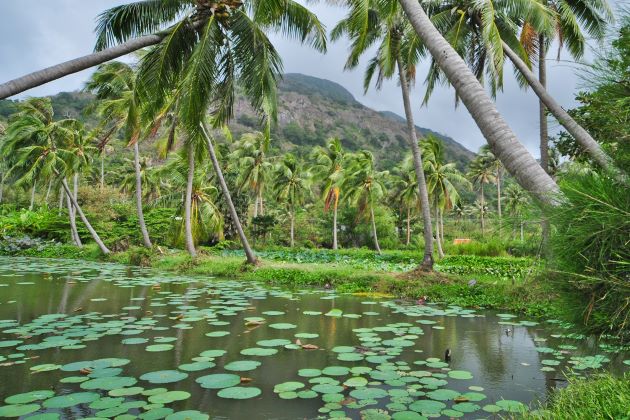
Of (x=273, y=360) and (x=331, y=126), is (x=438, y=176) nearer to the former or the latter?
(x=273, y=360)

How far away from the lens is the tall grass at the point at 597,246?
2023 millimetres

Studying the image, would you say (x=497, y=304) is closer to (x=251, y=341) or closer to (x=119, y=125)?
(x=251, y=341)

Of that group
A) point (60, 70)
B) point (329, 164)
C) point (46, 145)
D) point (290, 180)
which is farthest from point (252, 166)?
point (60, 70)

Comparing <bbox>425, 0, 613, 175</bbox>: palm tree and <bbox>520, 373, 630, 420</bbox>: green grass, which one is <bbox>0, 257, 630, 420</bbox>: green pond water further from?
<bbox>425, 0, 613, 175</bbox>: palm tree

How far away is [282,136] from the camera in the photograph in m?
102

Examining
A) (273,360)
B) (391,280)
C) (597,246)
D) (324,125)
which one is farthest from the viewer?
(324,125)

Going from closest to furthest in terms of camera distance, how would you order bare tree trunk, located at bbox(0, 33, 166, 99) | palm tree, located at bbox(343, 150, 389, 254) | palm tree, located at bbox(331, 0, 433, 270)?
bare tree trunk, located at bbox(0, 33, 166, 99) < palm tree, located at bbox(331, 0, 433, 270) < palm tree, located at bbox(343, 150, 389, 254)

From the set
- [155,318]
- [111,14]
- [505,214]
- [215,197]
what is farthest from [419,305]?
[215,197]

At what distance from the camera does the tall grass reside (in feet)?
6.64

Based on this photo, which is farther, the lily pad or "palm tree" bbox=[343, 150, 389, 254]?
"palm tree" bbox=[343, 150, 389, 254]

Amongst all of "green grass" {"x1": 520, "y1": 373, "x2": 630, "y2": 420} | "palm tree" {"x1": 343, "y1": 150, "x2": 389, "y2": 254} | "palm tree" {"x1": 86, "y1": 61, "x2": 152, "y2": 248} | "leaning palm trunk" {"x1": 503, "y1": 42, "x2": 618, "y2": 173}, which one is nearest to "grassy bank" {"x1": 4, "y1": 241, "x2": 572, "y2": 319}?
"green grass" {"x1": 520, "y1": 373, "x2": 630, "y2": 420}

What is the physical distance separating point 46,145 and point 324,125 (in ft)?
376

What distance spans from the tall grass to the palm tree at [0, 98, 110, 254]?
20.1 m

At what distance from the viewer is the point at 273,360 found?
14.3 ft
